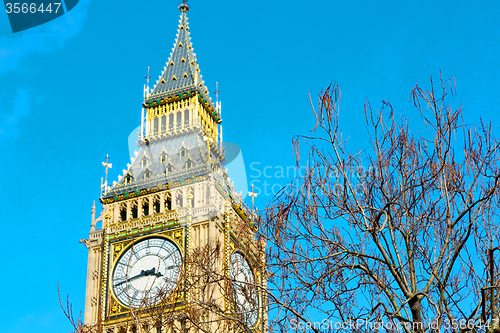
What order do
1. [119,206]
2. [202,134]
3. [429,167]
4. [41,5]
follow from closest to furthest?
[429,167] → [41,5] → [119,206] → [202,134]

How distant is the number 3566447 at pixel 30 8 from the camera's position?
3605 cm

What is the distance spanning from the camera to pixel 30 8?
37094mm

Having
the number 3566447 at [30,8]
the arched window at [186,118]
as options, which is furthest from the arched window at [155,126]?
the number 3566447 at [30,8]

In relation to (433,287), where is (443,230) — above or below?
above

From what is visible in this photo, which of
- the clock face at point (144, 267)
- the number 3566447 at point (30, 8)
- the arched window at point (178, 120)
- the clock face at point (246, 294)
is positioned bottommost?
the clock face at point (246, 294)

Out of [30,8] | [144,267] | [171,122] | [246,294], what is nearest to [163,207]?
[144,267]

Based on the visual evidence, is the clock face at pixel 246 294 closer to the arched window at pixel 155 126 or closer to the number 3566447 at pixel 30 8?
the number 3566447 at pixel 30 8

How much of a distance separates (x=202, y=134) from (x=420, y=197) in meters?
43.4

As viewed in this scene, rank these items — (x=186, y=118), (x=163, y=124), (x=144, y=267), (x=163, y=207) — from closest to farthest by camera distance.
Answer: (x=144, y=267) → (x=163, y=207) → (x=186, y=118) → (x=163, y=124)

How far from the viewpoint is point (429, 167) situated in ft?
59.3

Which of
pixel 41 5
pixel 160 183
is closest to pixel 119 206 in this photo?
pixel 160 183

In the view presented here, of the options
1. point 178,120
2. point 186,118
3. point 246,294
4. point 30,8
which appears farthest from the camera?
point 178,120

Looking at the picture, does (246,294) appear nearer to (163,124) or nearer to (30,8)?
(30,8)

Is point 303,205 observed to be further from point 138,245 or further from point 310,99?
point 138,245
